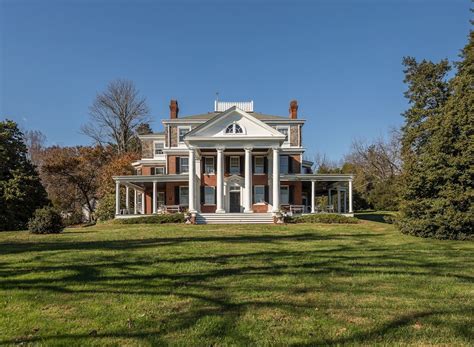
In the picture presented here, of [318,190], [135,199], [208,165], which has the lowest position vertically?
[135,199]

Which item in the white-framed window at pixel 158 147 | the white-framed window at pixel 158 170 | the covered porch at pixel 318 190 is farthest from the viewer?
the white-framed window at pixel 158 147

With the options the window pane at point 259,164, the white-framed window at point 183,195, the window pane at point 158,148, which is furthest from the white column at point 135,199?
the window pane at point 259,164

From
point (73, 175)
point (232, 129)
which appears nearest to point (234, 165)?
point (232, 129)

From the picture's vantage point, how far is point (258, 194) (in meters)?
31.3

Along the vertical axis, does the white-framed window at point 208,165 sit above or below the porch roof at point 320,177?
above

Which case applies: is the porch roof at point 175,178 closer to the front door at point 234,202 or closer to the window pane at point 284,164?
the window pane at point 284,164

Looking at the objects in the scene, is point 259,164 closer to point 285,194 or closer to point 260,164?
point 260,164

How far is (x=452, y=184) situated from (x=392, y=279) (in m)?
10.5

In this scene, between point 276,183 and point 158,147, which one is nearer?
point 276,183

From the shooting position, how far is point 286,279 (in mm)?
6734

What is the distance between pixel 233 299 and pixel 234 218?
68.9 ft

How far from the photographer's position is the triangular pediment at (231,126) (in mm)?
28000

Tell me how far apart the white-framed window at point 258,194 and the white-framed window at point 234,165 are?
211 centimetres

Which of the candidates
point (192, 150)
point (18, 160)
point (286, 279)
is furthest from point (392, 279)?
point (18, 160)
